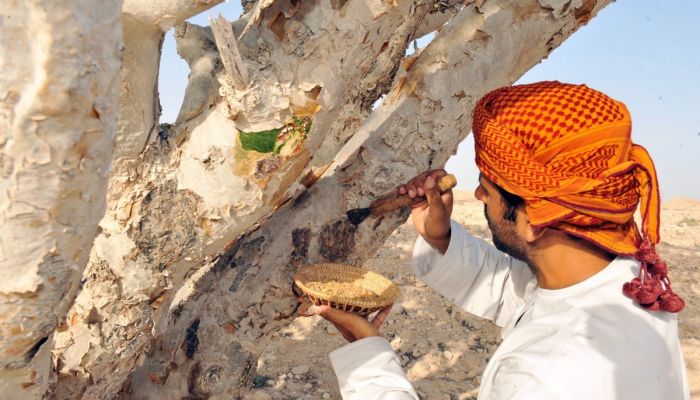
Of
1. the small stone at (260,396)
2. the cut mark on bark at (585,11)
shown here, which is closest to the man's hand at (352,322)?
Result: the cut mark on bark at (585,11)

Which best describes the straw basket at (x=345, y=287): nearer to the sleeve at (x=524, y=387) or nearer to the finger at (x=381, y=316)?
the finger at (x=381, y=316)

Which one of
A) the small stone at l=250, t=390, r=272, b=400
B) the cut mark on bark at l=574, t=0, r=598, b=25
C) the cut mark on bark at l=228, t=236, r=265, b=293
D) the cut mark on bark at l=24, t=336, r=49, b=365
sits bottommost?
the small stone at l=250, t=390, r=272, b=400

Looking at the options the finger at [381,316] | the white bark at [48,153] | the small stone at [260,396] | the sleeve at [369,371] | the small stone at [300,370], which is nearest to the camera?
the white bark at [48,153]

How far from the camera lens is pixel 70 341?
1939 millimetres

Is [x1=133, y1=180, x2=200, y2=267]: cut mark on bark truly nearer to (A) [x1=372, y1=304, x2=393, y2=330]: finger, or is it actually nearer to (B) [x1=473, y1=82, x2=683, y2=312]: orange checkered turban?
(A) [x1=372, y1=304, x2=393, y2=330]: finger

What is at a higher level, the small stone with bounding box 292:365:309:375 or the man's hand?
the man's hand

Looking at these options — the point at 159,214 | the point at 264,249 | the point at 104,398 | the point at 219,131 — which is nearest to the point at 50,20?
the point at 219,131

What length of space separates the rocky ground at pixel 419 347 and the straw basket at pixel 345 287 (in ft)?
6.85

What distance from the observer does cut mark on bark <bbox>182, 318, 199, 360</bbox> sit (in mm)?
2309

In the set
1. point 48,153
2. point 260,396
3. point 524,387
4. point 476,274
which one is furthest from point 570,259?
point 260,396

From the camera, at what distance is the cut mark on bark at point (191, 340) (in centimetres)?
231

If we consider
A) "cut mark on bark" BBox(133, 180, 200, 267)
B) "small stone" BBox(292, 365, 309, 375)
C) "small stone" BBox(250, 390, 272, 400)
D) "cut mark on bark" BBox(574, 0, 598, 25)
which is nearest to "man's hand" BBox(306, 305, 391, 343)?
"cut mark on bark" BBox(133, 180, 200, 267)

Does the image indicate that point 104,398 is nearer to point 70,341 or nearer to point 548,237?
point 70,341

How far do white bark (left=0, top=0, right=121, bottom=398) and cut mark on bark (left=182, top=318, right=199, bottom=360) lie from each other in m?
1.01
